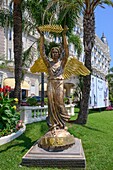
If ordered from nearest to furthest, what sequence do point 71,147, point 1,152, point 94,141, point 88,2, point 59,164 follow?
point 59,164, point 71,147, point 1,152, point 94,141, point 88,2

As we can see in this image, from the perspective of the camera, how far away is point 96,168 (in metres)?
5.82

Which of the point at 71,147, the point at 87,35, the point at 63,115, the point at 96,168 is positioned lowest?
the point at 96,168

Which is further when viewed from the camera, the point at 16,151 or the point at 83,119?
the point at 83,119

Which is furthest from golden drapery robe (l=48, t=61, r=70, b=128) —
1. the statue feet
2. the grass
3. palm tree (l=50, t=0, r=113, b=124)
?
palm tree (l=50, t=0, r=113, b=124)

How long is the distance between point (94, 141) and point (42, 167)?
3076mm

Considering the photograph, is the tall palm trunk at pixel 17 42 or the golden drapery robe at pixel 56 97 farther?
the tall palm trunk at pixel 17 42

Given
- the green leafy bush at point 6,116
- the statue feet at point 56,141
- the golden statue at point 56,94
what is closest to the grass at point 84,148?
the green leafy bush at point 6,116

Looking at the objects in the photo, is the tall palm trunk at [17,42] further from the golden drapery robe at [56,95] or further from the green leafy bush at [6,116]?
the golden drapery robe at [56,95]

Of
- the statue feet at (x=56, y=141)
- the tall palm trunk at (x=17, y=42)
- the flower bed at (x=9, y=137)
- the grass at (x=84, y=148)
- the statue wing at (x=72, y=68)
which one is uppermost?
the tall palm trunk at (x=17, y=42)

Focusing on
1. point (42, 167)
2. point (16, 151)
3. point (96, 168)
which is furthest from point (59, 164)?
point (16, 151)

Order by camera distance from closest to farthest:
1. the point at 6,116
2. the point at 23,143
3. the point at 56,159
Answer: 1. the point at 56,159
2. the point at 23,143
3. the point at 6,116

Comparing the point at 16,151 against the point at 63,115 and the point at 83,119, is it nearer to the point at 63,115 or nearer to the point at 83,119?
the point at 63,115

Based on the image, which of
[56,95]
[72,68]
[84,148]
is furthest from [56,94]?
[84,148]

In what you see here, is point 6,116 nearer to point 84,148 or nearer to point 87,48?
point 84,148
